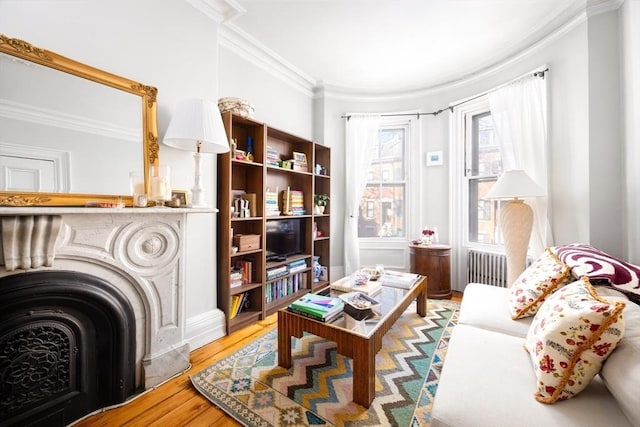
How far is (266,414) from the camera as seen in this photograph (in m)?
1.37

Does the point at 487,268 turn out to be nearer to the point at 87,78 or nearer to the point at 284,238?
the point at 284,238

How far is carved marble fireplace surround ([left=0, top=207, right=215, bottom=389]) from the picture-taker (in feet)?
4.44

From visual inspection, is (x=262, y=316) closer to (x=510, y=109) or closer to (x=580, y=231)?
(x=580, y=231)

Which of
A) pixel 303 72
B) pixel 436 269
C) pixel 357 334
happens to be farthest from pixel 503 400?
pixel 303 72

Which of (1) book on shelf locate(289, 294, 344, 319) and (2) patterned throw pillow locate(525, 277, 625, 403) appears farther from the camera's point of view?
(1) book on shelf locate(289, 294, 344, 319)

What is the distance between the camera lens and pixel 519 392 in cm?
96

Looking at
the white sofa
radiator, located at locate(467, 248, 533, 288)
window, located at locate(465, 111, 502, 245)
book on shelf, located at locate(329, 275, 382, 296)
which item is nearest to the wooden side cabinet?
radiator, located at locate(467, 248, 533, 288)

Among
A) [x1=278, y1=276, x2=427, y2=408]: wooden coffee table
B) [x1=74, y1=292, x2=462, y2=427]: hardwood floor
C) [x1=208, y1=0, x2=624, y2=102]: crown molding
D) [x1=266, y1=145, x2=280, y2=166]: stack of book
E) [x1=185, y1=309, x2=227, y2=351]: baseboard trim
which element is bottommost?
Answer: [x1=74, y1=292, x2=462, y2=427]: hardwood floor

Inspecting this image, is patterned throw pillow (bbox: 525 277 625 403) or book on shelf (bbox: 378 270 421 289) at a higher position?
patterned throw pillow (bbox: 525 277 625 403)

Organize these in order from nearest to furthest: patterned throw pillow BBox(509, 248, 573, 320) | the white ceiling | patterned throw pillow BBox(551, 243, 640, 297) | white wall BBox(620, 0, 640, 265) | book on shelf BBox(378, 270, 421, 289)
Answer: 1. patterned throw pillow BBox(551, 243, 640, 297)
2. patterned throw pillow BBox(509, 248, 573, 320)
3. white wall BBox(620, 0, 640, 265)
4. the white ceiling
5. book on shelf BBox(378, 270, 421, 289)

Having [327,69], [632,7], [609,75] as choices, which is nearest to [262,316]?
[327,69]

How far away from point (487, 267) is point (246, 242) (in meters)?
2.83

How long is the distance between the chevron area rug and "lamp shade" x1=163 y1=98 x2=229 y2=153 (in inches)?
61.7

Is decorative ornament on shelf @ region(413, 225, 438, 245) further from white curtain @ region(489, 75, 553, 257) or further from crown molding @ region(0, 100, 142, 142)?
crown molding @ region(0, 100, 142, 142)
